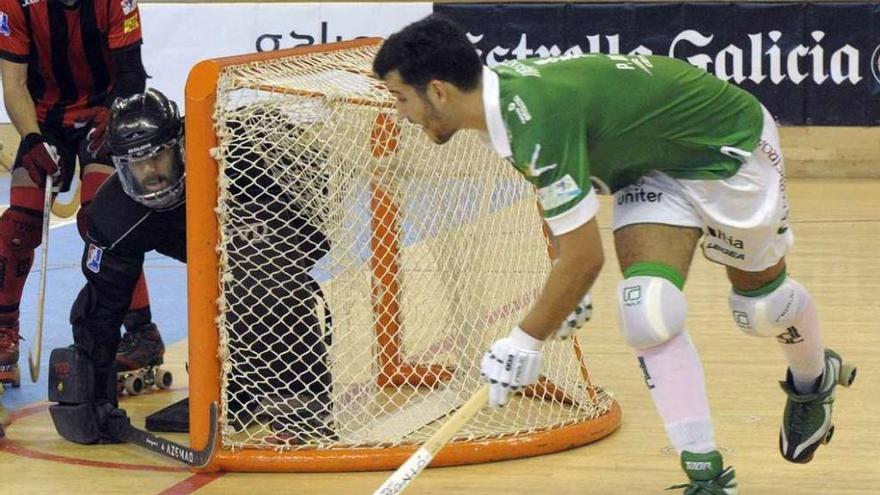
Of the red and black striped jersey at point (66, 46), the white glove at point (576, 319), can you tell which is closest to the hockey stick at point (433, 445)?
the white glove at point (576, 319)

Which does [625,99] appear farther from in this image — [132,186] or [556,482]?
[132,186]

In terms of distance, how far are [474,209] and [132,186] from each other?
1.06 m

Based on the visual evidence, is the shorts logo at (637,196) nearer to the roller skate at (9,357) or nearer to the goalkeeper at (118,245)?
the goalkeeper at (118,245)

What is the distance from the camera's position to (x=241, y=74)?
13.2 ft

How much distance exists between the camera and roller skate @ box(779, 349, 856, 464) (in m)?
3.75

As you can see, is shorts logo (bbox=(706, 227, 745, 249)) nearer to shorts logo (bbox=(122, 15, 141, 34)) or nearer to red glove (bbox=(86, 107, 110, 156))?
red glove (bbox=(86, 107, 110, 156))

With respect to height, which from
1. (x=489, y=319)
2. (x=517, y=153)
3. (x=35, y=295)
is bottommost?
(x=35, y=295)

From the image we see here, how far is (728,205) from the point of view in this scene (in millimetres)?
3344

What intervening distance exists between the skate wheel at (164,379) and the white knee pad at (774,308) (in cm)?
211

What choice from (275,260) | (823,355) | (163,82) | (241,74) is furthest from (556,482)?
(163,82)

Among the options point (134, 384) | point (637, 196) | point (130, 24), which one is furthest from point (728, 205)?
point (130, 24)

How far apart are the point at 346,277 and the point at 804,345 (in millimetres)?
1319

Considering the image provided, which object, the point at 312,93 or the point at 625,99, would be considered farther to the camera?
the point at 312,93

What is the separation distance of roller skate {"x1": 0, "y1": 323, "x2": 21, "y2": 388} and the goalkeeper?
704 millimetres
